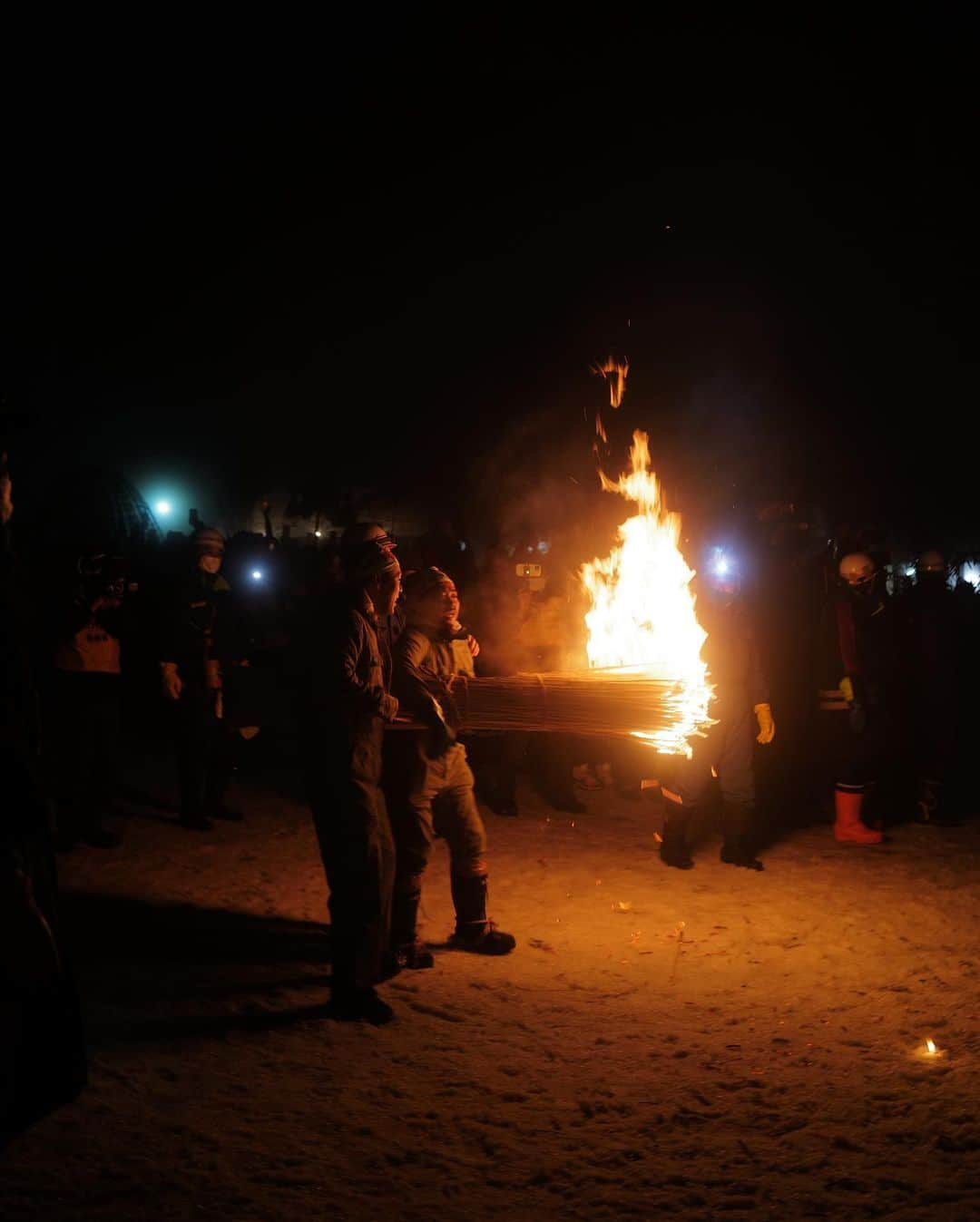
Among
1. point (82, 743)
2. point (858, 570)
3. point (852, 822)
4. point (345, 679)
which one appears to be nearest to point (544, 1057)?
point (345, 679)

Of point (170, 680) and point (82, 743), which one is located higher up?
point (170, 680)

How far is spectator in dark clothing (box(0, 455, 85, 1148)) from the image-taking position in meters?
3.98

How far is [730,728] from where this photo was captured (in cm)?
804

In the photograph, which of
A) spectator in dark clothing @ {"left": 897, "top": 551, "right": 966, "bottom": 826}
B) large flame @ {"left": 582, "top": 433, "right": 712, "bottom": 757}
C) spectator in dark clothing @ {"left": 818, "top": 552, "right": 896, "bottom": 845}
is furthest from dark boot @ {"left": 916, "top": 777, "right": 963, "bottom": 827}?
large flame @ {"left": 582, "top": 433, "right": 712, "bottom": 757}

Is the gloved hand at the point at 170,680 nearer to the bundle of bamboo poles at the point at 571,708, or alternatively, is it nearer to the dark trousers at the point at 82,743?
the dark trousers at the point at 82,743

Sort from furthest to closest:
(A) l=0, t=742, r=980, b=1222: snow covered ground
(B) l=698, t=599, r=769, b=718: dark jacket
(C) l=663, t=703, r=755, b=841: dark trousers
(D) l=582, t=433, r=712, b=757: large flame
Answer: (D) l=582, t=433, r=712, b=757: large flame < (B) l=698, t=599, r=769, b=718: dark jacket < (C) l=663, t=703, r=755, b=841: dark trousers < (A) l=0, t=742, r=980, b=1222: snow covered ground

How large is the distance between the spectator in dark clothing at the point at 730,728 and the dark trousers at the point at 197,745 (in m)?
4.00

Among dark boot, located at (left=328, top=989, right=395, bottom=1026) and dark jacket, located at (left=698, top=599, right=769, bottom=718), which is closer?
dark boot, located at (left=328, top=989, right=395, bottom=1026)

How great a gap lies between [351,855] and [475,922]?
136 centimetres

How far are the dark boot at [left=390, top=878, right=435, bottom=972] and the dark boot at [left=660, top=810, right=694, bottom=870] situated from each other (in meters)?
2.74

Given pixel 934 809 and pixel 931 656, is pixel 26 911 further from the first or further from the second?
pixel 931 656

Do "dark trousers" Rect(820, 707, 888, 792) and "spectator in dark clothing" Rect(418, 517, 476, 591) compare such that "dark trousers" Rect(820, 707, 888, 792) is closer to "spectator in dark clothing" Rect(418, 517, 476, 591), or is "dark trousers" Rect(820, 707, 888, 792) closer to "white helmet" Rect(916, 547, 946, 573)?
"white helmet" Rect(916, 547, 946, 573)

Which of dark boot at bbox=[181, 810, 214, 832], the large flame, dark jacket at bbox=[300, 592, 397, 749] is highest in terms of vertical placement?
the large flame

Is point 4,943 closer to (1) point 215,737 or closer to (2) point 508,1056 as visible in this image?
(2) point 508,1056
